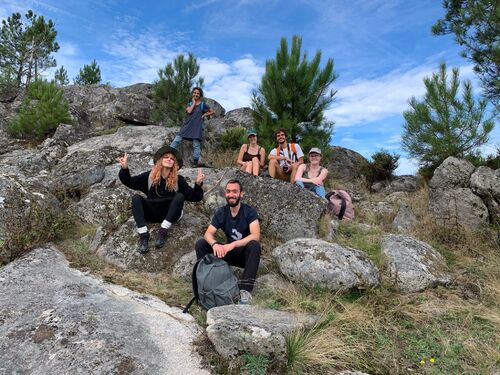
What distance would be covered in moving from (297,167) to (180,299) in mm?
3958

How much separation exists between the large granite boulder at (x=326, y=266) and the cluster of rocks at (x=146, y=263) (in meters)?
0.01

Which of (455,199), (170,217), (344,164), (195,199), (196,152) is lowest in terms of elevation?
(170,217)

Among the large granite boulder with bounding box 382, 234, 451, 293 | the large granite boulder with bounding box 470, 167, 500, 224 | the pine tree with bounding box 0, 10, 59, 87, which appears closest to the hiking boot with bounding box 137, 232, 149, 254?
the large granite boulder with bounding box 382, 234, 451, 293

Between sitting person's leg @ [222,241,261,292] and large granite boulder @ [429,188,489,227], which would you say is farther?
large granite boulder @ [429,188,489,227]

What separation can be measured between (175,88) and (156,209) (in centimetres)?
1031

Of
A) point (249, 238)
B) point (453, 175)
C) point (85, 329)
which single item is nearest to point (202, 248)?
point (249, 238)

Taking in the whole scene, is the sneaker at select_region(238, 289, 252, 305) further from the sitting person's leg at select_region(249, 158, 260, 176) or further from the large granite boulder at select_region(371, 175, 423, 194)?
the large granite boulder at select_region(371, 175, 423, 194)

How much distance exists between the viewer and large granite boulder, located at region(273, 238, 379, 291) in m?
3.91

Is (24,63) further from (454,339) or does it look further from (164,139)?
(454,339)

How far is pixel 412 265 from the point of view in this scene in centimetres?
443

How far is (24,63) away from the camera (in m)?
20.5

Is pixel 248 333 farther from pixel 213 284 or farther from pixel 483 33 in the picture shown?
pixel 483 33

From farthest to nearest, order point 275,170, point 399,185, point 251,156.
→ point 399,185
point 251,156
point 275,170

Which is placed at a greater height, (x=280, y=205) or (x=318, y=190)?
(x=318, y=190)
